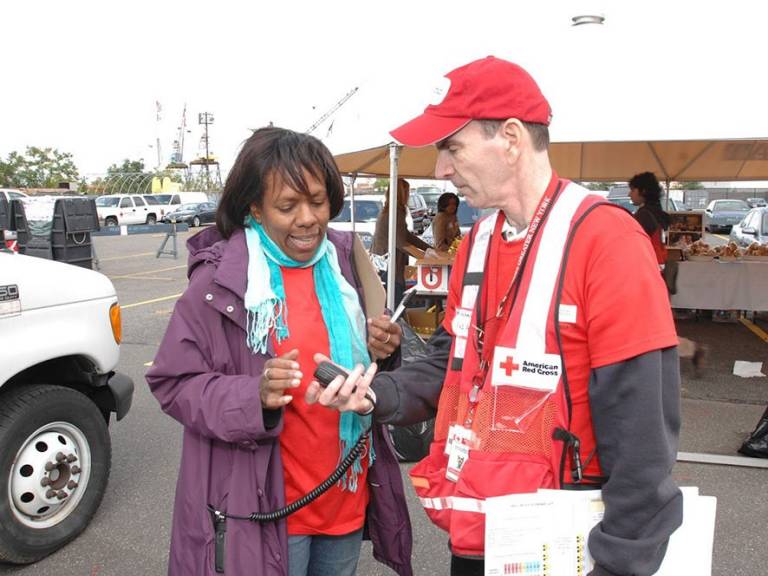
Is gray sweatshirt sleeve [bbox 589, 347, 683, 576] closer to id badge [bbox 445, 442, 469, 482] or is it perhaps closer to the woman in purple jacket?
id badge [bbox 445, 442, 469, 482]

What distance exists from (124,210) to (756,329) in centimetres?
3166

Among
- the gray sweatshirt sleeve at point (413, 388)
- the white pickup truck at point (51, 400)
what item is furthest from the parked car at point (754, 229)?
the gray sweatshirt sleeve at point (413, 388)

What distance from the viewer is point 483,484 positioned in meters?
1.37

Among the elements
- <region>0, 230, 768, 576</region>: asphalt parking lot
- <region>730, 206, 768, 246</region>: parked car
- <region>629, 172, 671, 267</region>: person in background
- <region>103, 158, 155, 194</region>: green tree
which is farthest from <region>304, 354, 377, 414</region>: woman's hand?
<region>103, 158, 155, 194</region>: green tree

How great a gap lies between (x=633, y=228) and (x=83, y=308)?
306 centimetres

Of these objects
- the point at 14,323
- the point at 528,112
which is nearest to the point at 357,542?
the point at 528,112

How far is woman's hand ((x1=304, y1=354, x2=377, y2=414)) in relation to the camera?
1.53 meters

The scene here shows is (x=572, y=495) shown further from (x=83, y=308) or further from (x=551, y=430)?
(x=83, y=308)

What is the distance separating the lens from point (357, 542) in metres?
1.99

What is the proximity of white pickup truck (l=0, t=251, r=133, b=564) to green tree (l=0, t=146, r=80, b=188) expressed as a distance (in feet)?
190

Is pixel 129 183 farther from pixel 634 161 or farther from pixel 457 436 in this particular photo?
pixel 457 436

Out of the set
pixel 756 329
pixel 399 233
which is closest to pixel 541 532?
pixel 399 233

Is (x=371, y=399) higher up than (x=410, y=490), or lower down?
higher up

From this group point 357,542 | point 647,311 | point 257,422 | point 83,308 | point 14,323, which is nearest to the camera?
point 647,311
